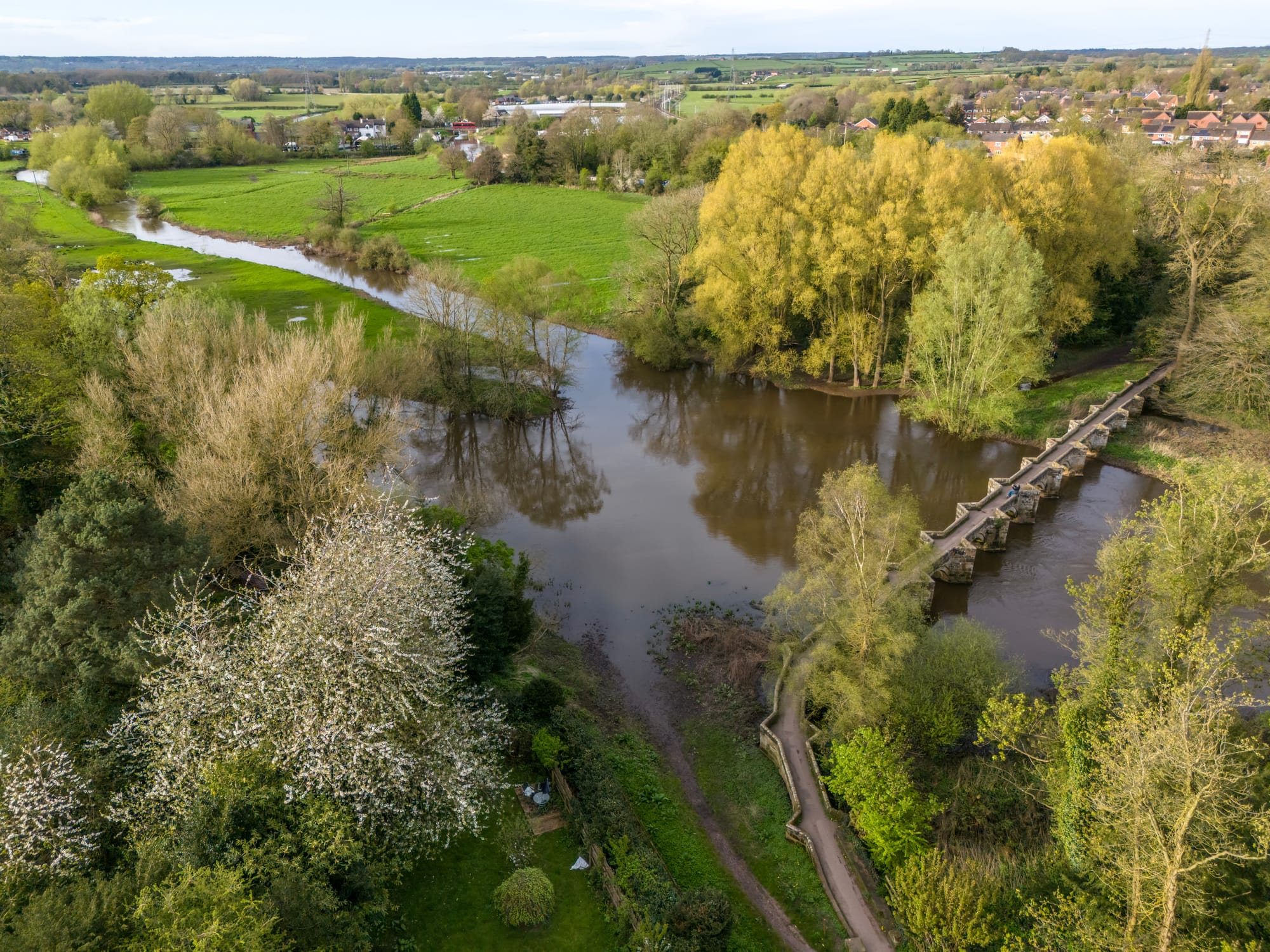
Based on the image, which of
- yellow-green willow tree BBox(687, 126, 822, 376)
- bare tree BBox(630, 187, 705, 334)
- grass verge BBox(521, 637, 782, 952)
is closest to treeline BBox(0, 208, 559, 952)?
grass verge BBox(521, 637, 782, 952)

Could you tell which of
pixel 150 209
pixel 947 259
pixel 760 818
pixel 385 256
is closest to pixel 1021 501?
pixel 947 259

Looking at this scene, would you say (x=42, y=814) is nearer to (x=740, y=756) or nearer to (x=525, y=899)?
(x=525, y=899)

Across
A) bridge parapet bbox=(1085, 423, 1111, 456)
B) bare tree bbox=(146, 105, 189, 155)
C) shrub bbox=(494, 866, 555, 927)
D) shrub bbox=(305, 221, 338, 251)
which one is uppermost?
bare tree bbox=(146, 105, 189, 155)

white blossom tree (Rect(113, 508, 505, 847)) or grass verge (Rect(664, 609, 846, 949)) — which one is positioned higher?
white blossom tree (Rect(113, 508, 505, 847))

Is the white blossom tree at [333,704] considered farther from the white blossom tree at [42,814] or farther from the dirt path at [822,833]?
the dirt path at [822,833]

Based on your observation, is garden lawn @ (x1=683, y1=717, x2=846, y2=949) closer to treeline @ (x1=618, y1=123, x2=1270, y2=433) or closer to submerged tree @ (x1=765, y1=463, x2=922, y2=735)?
submerged tree @ (x1=765, y1=463, x2=922, y2=735)

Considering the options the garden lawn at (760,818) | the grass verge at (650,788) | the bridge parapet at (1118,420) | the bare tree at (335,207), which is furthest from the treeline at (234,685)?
the bare tree at (335,207)
